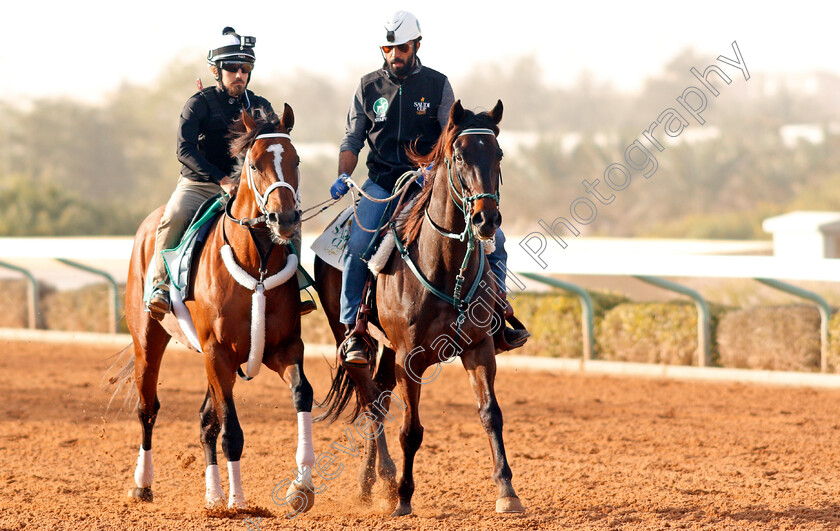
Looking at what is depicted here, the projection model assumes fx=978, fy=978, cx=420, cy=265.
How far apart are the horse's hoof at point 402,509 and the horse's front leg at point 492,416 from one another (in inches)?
19.8

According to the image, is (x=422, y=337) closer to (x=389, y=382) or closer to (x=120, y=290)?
(x=389, y=382)

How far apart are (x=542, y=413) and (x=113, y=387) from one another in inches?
174

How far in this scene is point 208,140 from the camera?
20.5ft

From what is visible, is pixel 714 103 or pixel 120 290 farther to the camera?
pixel 714 103

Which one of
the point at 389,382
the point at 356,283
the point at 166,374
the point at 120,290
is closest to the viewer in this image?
the point at 356,283

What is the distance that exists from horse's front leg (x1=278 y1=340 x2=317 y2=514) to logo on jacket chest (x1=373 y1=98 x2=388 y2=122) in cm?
151

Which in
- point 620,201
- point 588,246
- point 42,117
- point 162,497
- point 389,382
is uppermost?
point 42,117

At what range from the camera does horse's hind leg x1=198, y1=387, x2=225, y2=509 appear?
5.54 metres

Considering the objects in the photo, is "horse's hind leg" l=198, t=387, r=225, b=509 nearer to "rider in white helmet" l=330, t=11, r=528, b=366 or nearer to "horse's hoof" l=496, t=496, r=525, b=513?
"rider in white helmet" l=330, t=11, r=528, b=366

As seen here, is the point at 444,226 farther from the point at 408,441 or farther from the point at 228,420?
the point at 228,420

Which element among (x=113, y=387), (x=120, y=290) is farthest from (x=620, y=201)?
(x=113, y=387)

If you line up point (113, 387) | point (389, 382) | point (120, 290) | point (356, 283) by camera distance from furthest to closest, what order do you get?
point (120, 290) < point (113, 387) < point (389, 382) < point (356, 283)

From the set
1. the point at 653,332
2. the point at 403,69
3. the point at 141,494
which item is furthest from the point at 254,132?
the point at 653,332

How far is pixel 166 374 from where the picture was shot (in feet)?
35.2
